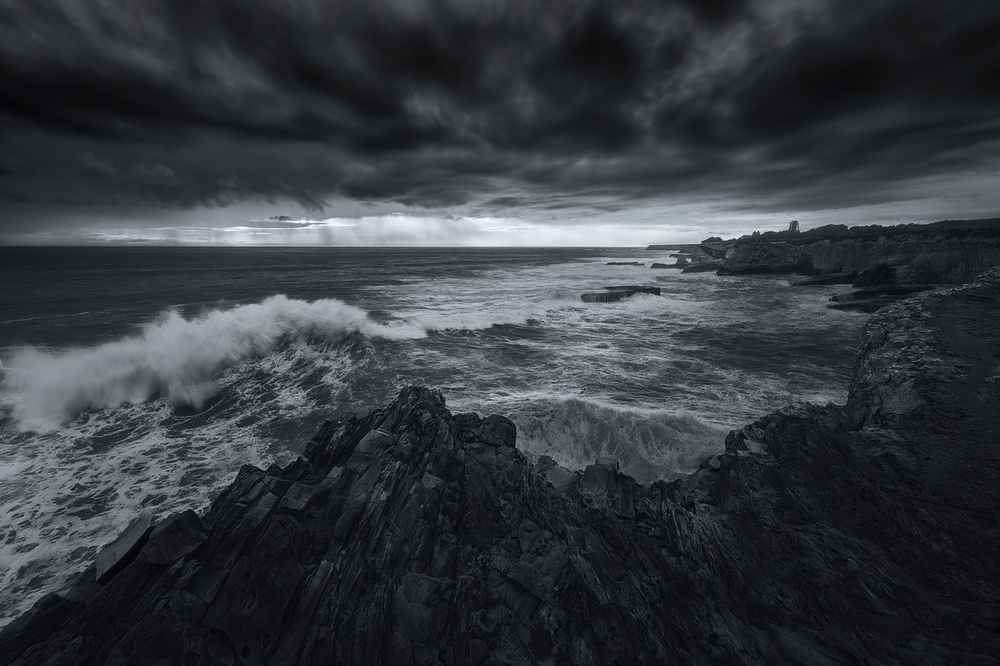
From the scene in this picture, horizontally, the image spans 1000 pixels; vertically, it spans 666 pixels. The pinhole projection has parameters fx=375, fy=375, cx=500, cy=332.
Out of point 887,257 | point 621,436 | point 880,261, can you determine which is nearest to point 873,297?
point 880,261

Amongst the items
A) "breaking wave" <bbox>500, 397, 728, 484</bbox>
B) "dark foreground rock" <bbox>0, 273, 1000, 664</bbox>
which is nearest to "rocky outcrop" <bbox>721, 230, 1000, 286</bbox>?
"breaking wave" <bbox>500, 397, 728, 484</bbox>

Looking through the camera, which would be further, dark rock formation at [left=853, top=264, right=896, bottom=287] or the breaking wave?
dark rock formation at [left=853, top=264, right=896, bottom=287]

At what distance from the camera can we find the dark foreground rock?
4.72 metres

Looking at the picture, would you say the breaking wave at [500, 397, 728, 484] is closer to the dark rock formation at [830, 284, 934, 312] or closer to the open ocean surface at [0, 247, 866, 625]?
the open ocean surface at [0, 247, 866, 625]

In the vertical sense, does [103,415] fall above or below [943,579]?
below

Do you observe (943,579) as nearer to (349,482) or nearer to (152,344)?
(349,482)

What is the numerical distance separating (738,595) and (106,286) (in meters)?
79.9

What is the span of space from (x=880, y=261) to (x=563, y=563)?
205 ft

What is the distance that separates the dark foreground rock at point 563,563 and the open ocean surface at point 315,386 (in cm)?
419

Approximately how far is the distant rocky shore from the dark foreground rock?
35208mm

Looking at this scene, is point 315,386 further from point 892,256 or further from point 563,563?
point 892,256

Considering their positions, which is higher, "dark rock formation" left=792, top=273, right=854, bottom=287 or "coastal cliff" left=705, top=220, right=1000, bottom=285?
"coastal cliff" left=705, top=220, right=1000, bottom=285

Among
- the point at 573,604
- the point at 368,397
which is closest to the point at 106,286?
the point at 368,397

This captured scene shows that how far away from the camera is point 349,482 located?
6730 millimetres
